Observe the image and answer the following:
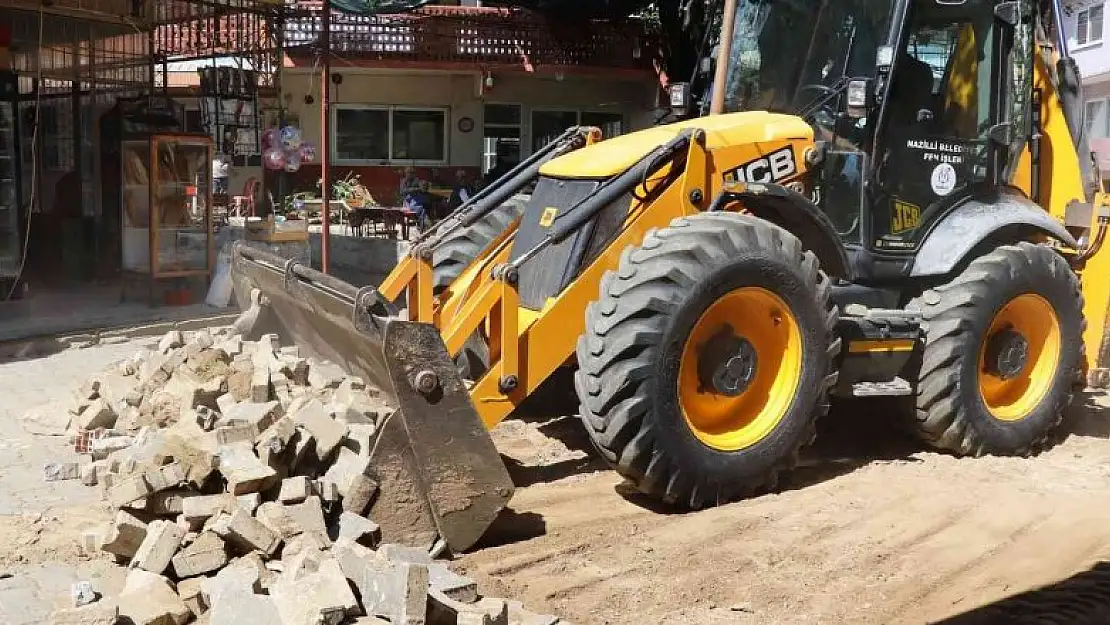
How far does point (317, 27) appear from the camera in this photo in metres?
21.9

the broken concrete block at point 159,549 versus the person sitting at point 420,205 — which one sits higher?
the person sitting at point 420,205

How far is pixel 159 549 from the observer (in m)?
4.71

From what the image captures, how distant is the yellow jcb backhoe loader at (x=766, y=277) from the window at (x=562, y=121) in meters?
16.9

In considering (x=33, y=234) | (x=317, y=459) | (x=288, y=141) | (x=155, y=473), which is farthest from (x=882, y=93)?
(x=288, y=141)

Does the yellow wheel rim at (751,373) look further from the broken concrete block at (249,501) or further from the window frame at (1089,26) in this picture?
the window frame at (1089,26)

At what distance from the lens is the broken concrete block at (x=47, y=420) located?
7.45m

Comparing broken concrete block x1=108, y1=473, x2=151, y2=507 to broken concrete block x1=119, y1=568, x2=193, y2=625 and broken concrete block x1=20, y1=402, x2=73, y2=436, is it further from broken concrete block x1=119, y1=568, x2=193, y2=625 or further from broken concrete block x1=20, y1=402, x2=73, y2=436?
broken concrete block x1=20, y1=402, x2=73, y2=436

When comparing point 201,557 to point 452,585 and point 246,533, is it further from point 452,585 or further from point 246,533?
point 452,585

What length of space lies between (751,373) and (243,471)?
263cm

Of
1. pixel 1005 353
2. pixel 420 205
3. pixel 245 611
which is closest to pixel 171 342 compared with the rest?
pixel 245 611

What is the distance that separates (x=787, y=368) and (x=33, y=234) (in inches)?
428

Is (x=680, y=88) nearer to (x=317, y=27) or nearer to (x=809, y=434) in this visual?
(x=809, y=434)

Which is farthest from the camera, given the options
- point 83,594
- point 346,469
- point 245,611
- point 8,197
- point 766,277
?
point 8,197

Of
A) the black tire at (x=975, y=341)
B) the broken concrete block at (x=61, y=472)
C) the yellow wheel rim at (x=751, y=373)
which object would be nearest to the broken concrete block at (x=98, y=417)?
the broken concrete block at (x=61, y=472)
